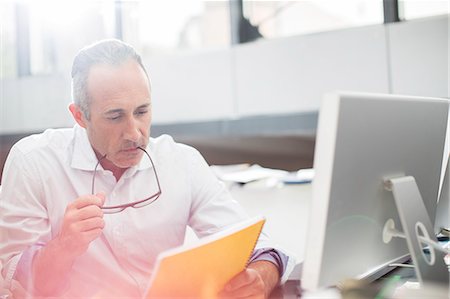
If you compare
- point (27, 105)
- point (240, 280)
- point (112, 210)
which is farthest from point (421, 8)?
point (27, 105)

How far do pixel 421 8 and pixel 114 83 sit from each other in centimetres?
220

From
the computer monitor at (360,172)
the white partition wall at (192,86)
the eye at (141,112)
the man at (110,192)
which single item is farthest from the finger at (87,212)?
the white partition wall at (192,86)

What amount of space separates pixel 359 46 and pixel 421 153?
2.11 metres

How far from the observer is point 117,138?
1482mm

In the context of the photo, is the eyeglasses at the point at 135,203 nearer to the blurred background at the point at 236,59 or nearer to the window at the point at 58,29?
the blurred background at the point at 236,59

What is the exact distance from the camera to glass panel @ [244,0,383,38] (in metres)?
3.16

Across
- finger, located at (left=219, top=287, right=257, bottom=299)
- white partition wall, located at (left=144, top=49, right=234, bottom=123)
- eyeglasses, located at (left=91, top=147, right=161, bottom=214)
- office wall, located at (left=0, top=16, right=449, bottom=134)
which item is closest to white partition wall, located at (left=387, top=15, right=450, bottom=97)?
office wall, located at (left=0, top=16, right=449, bottom=134)

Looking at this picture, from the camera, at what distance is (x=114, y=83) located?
1.44 meters

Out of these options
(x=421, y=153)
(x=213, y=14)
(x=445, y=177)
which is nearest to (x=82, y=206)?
(x=421, y=153)

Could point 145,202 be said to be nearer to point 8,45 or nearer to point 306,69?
point 306,69

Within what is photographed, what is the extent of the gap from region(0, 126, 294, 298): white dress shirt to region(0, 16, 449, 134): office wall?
1.30 m

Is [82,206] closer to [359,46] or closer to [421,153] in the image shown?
[421,153]

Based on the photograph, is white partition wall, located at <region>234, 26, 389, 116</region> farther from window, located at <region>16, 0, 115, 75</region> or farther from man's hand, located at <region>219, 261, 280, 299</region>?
man's hand, located at <region>219, 261, 280, 299</region>

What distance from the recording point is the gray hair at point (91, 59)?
146cm
